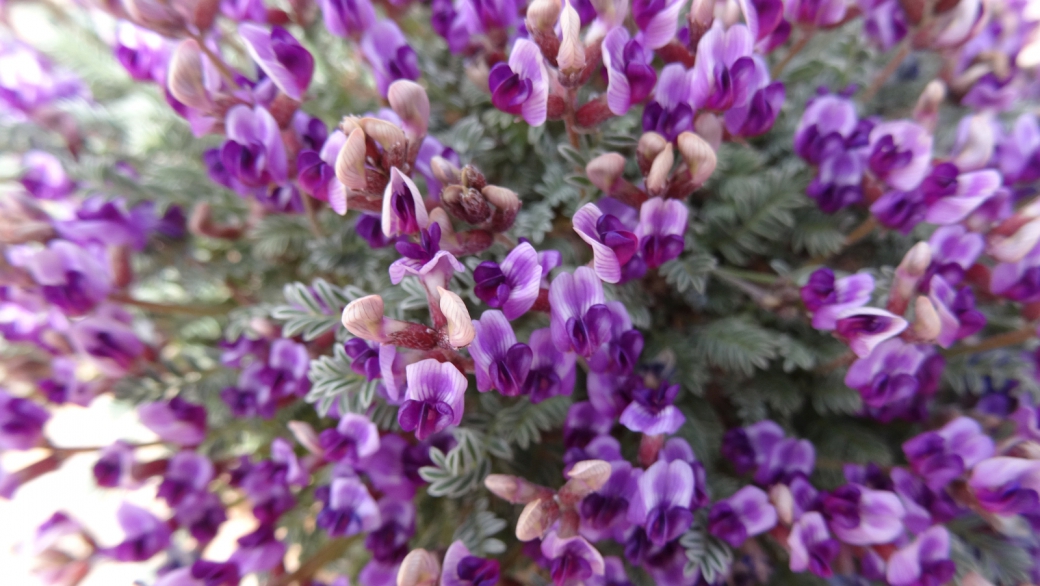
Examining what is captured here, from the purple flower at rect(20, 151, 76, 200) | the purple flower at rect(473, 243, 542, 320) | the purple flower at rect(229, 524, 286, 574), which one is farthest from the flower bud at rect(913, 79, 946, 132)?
the purple flower at rect(20, 151, 76, 200)

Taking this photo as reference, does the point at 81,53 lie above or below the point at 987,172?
below

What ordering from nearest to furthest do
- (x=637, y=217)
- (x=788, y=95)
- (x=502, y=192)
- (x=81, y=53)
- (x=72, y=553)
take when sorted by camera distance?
(x=502, y=192) → (x=637, y=217) → (x=72, y=553) → (x=788, y=95) → (x=81, y=53)

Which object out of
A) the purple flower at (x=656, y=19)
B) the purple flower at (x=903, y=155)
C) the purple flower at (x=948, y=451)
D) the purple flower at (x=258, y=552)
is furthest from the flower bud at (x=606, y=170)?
the purple flower at (x=258, y=552)

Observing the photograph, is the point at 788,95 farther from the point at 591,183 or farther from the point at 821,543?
the point at 821,543

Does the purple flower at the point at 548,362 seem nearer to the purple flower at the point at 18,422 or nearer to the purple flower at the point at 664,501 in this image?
the purple flower at the point at 664,501

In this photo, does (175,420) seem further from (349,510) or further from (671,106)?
(671,106)

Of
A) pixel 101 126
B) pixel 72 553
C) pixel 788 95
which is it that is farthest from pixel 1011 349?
pixel 101 126

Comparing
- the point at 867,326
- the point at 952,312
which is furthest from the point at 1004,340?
the point at 867,326
